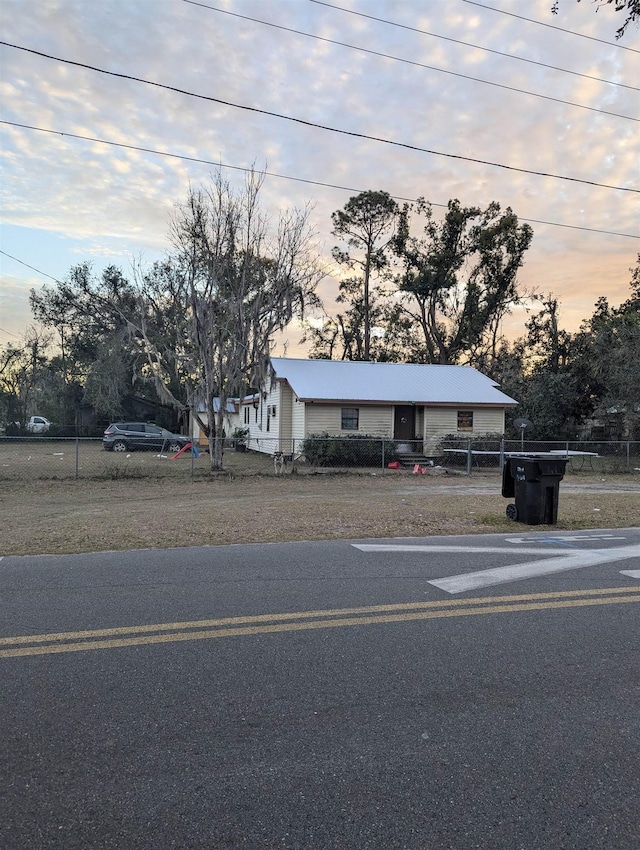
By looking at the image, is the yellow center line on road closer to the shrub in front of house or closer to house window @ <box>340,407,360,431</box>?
the shrub in front of house

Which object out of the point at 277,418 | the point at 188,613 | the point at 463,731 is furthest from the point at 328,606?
the point at 277,418

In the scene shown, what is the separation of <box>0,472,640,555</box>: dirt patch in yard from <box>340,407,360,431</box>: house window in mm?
6598

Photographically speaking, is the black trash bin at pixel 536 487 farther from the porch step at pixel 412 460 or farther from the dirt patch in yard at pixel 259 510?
the porch step at pixel 412 460

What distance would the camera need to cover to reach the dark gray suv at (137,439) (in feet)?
99.7

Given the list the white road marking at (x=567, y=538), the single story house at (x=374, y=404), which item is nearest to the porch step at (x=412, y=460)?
the single story house at (x=374, y=404)

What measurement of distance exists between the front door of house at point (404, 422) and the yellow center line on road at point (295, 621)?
66.1 ft

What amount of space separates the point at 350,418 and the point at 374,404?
1.20m

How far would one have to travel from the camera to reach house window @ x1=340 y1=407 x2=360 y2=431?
25.3 m

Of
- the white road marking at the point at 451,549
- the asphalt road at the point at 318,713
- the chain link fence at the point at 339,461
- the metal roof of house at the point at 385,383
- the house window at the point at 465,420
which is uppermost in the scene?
the metal roof of house at the point at 385,383

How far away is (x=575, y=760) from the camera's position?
300 cm

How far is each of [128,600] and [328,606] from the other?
1.84 meters

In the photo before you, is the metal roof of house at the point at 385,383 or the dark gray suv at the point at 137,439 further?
the dark gray suv at the point at 137,439

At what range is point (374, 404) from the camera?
25.5 meters

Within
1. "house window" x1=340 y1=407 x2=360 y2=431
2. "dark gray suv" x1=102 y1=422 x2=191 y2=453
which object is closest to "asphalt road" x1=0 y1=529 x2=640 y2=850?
"house window" x1=340 y1=407 x2=360 y2=431
